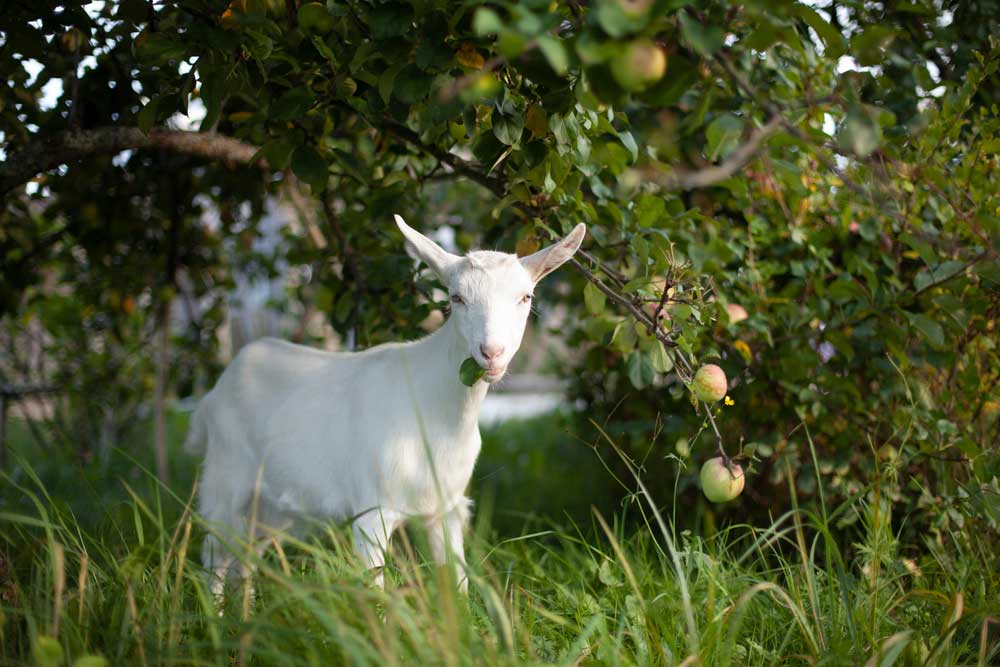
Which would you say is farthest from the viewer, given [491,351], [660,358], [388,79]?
[660,358]

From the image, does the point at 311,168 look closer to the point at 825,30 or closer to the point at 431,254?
the point at 431,254

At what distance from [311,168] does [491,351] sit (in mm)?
790

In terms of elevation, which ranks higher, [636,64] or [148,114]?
[636,64]

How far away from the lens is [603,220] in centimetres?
300

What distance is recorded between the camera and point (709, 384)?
211 cm

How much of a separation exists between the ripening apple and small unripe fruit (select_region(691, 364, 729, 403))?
3.24 feet

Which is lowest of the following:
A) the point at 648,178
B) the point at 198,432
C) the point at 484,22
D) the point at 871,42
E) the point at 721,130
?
the point at 198,432

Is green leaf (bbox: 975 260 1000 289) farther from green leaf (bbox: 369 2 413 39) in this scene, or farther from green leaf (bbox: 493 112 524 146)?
green leaf (bbox: 369 2 413 39)

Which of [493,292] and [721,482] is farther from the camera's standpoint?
[493,292]

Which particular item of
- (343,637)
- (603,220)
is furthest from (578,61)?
(603,220)

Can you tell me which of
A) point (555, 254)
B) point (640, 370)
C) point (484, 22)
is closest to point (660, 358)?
point (640, 370)

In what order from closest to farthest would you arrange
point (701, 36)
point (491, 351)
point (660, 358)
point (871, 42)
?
1. point (701, 36)
2. point (871, 42)
3. point (491, 351)
4. point (660, 358)

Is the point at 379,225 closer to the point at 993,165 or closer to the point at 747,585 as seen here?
the point at 747,585

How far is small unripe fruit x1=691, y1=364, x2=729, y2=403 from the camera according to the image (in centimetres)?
210
